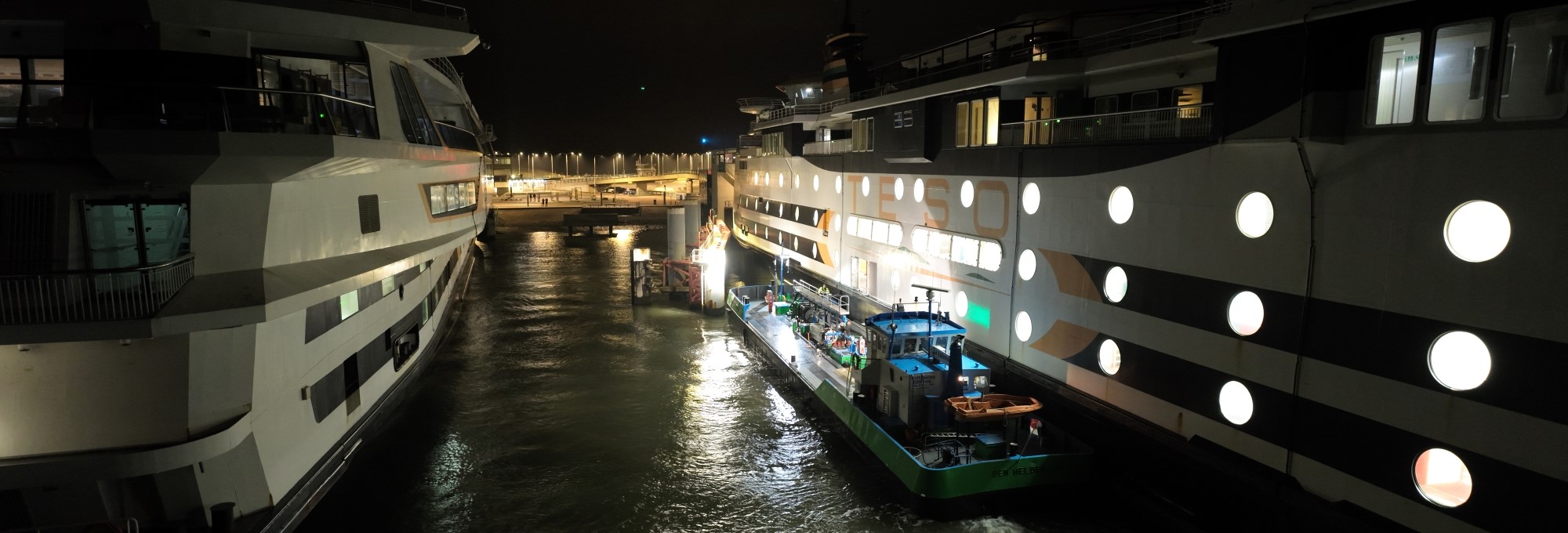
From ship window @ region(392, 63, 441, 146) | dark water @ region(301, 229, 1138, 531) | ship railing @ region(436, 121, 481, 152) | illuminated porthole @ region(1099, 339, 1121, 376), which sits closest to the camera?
dark water @ region(301, 229, 1138, 531)

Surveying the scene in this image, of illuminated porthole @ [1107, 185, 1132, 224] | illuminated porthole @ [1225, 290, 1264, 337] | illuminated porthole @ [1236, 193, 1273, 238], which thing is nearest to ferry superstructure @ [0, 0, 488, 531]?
illuminated porthole @ [1107, 185, 1132, 224]

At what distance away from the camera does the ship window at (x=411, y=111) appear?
14.5m

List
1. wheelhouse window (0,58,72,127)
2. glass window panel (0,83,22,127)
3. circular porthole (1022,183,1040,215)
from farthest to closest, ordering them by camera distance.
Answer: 1. circular porthole (1022,183,1040,215)
2. glass window panel (0,83,22,127)
3. wheelhouse window (0,58,72,127)

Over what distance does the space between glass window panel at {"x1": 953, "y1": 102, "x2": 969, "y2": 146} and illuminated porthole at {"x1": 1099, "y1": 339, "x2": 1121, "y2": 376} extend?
603cm

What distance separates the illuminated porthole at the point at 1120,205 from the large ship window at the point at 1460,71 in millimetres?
4433

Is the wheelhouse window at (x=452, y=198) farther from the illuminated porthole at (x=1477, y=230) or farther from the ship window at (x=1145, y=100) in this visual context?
the illuminated porthole at (x=1477, y=230)

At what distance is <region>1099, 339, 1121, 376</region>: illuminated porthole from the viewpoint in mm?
12945

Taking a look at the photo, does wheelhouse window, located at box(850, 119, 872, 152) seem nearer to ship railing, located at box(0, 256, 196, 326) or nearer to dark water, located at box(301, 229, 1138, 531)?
dark water, located at box(301, 229, 1138, 531)

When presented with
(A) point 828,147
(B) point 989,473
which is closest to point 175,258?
(B) point 989,473

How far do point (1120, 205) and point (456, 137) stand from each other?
16652 millimetres

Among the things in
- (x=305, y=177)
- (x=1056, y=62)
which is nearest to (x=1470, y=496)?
(x=1056, y=62)

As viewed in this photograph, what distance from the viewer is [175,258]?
9961 millimetres

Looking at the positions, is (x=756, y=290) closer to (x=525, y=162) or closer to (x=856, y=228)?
(x=856, y=228)

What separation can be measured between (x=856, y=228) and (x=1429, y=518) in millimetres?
15916
